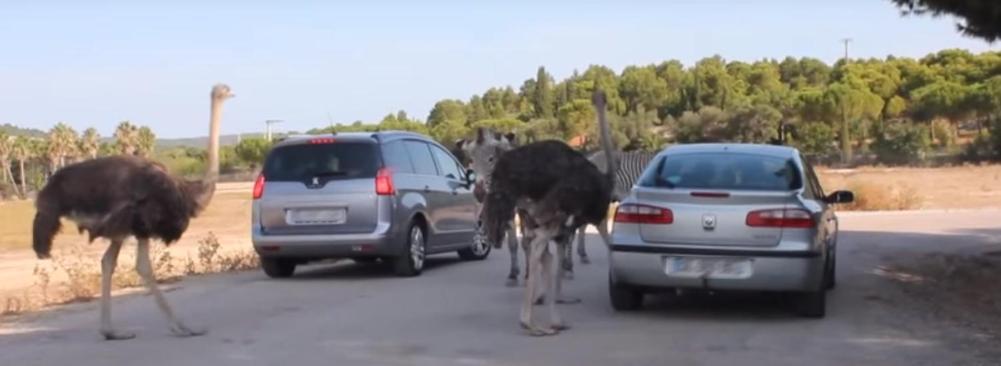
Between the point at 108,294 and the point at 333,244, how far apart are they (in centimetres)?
469

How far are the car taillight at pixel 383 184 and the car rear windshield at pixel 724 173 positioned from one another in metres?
3.92

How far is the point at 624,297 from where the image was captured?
1231 centimetres

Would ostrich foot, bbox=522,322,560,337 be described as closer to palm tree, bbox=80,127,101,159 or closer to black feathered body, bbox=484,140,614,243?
black feathered body, bbox=484,140,614,243

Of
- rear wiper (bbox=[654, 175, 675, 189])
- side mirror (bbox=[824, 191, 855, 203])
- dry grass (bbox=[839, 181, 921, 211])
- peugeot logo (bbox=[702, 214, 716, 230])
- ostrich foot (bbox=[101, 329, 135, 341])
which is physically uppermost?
rear wiper (bbox=[654, 175, 675, 189])

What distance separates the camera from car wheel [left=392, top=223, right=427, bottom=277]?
52.3 feet

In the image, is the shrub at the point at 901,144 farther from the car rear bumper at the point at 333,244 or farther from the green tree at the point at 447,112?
the car rear bumper at the point at 333,244

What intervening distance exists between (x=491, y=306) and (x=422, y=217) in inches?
141

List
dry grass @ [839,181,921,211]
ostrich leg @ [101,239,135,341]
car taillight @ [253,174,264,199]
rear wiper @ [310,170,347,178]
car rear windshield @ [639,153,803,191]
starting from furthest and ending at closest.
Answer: dry grass @ [839,181,921,211] → car taillight @ [253,174,264,199] → rear wiper @ [310,170,347,178] → car rear windshield @ [639,153,803,191] → ostrich leg @ [101,239,135,341]

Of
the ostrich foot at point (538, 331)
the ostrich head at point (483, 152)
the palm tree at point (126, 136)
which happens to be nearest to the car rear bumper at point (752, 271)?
the ostrich foot at point (538, 331)

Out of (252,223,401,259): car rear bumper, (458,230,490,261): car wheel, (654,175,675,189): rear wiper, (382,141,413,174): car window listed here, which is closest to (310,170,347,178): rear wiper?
(382,141,413,174): car window

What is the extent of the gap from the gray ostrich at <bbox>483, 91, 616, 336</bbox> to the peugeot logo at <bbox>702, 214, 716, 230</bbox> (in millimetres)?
903

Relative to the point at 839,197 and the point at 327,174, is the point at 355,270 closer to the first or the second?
the point at 327,174

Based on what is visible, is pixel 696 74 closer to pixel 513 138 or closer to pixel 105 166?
pixel 513 138

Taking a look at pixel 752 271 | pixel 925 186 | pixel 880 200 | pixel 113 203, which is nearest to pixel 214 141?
pixel 113 203
